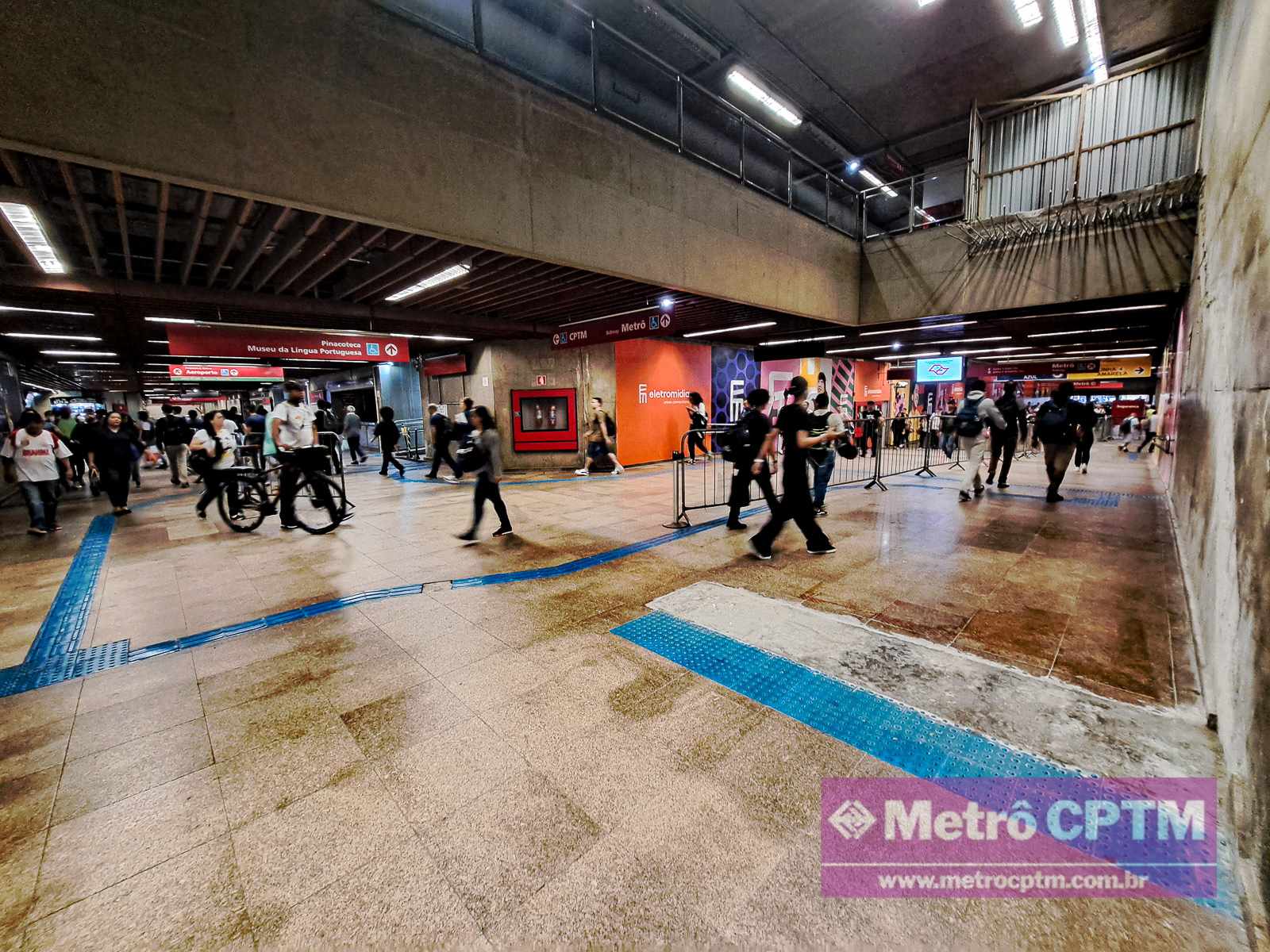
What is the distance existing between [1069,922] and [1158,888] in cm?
40

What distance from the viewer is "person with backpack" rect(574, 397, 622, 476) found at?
39.9ft

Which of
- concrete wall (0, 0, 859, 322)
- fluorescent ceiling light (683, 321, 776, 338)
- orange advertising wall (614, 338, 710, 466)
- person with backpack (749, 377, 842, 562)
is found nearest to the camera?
concrete wall (0, 0, 859, 322)

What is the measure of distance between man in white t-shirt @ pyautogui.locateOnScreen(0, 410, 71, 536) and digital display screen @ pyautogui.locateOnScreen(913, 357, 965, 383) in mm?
21069

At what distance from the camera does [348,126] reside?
14.8 ft

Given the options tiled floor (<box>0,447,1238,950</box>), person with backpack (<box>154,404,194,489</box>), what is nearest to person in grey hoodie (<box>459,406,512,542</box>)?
tiled floor (<box>0,447,1238,950</box>)

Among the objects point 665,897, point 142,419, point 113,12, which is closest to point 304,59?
point 113,12

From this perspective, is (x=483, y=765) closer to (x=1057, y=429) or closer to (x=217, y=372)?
(x=1057, y=429)

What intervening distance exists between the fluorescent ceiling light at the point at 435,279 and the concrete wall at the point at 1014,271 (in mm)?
8720

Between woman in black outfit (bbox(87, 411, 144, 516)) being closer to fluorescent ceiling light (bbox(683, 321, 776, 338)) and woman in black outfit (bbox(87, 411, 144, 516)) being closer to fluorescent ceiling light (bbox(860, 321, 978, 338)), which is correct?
fluorescent ceiling light (bbox(683, 321, 776, 338))

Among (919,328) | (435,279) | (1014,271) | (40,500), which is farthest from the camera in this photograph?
(919,328)

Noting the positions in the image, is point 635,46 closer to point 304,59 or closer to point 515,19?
point 515,19

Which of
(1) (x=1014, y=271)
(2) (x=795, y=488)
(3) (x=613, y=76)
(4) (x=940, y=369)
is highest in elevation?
(3) (x=613, y=76)

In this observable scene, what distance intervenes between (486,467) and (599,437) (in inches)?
252

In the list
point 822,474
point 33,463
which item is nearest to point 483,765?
point 822,474
